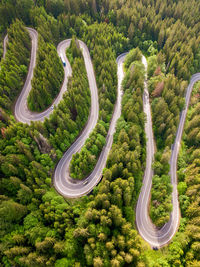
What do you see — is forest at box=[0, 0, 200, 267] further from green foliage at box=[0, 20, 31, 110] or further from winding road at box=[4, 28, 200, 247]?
winding road at box=[4, 28, 200, 247]

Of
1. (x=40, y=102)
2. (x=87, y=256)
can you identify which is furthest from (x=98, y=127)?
(x=87, y=256)

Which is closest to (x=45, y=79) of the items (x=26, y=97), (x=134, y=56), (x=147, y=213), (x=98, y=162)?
(x=26, y=97)

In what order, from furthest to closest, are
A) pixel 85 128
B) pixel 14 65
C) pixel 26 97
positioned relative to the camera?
pixel 26 97 → pixel 85 128 → pixel 14 65

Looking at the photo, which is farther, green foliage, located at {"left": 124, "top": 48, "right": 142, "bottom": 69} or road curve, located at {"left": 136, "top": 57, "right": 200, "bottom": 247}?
green foliage, located at {"left": 124, "top": 48, "right": 142, "bottom": 69}

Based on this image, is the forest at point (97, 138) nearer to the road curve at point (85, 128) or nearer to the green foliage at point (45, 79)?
the green foliage at point (45, 79)

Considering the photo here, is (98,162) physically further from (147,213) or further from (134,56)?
(134,56)

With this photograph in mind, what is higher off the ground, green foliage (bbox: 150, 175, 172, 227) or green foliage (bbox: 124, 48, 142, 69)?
green foliage (bbox: 124, 48, 142, 69)

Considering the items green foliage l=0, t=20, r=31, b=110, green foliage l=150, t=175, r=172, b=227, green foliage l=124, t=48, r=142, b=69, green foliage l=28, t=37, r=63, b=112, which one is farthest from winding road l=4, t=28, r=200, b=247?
green foliage l=124, t=48, r=142, b=69

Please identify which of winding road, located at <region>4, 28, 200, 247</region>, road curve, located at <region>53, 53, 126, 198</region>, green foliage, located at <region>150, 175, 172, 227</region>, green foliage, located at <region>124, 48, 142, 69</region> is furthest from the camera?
green foliage, located at <region>124, 48, 142, 69</region>
